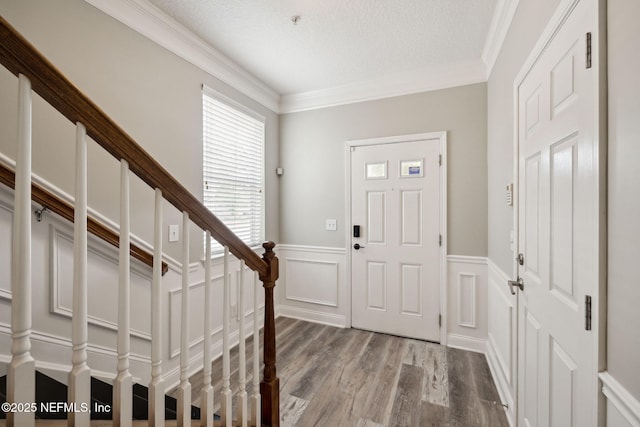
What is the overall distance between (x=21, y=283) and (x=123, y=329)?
0.25 m

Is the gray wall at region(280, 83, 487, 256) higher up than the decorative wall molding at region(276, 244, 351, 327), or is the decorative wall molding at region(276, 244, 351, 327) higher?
the gray wall at region(280, 83, 487, 256)

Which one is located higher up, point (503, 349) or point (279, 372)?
point (503, 349)

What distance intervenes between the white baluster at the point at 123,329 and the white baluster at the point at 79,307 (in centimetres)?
7

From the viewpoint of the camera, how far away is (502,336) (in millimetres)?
1964

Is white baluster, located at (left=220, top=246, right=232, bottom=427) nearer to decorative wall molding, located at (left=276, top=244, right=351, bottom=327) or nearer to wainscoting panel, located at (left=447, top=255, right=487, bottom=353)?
decorative wall molding, located at (left=276, top=244, right=351, bottom=327)

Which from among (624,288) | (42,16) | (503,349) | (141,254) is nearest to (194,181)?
(141,254)

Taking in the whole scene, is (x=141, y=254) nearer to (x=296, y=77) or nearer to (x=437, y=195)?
(x=296, y=77)

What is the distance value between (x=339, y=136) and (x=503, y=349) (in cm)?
243

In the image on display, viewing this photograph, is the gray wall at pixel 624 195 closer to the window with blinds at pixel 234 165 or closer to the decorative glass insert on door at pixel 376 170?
the decorative glass insert on door at pixel 376 170

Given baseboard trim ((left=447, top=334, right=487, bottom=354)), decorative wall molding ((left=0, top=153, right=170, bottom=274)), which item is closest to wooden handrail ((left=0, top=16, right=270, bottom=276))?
decorative wall molding ((left=0, top=153, right=170, bottom=274))

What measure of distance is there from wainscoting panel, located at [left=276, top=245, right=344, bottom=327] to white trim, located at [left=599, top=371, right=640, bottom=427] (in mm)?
2384

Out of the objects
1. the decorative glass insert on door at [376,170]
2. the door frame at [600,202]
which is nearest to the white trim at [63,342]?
the door frame at [600,202]

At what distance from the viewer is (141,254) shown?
169 centimetres

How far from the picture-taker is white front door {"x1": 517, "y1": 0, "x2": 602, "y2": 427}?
85cm
